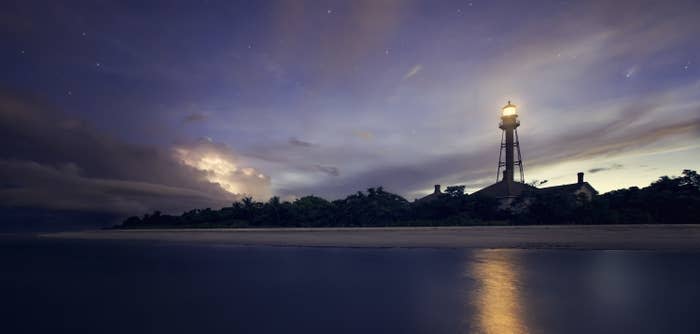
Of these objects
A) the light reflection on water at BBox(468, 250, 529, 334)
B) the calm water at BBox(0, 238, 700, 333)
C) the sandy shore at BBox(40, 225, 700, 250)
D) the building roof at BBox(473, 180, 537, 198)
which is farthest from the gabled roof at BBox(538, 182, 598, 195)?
the light reflection on water at BBox(468, 250, 529, 334)

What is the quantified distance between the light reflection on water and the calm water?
0.04 meters

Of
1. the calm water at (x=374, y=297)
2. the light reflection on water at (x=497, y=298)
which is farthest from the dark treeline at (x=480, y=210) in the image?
the light reflection on water at (x=497, y=298)

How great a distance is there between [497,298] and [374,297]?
408 centimetres

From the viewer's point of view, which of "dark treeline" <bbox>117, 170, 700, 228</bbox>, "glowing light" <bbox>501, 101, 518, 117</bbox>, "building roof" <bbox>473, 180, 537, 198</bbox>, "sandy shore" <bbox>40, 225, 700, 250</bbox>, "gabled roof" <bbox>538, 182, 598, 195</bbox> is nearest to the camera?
"sandy shore" <bbox>40, 225, 700, 250</bbox>

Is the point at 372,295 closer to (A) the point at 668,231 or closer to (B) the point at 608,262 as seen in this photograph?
(B) the point at 608,262

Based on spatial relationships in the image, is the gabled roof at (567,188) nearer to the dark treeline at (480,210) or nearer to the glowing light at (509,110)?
the dark treeline at (480,210)

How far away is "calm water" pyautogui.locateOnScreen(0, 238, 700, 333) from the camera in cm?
770

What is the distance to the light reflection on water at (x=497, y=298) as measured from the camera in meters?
7.24

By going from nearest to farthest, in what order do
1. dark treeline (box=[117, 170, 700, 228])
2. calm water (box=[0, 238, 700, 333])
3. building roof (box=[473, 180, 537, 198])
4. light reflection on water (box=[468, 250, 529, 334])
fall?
light reflection on water (box=[468, 250, 529, 334]) → calm water (box=[0, 238, 700, 333]) → dark treeline (box=[117, 170, 700, 228]) → building roof (box=[473, 180, 537, 198])

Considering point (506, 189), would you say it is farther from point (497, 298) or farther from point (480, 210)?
point (497, 298)

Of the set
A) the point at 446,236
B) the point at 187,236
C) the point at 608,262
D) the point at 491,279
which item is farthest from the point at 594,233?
the point at 187,236

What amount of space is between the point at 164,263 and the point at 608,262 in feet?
89.6

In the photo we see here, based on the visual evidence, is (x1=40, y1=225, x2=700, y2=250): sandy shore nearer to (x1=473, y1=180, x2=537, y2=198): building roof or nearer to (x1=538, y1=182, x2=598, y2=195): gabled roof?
(x1=538, y1=182, x2=598, y2=195): gabled roof

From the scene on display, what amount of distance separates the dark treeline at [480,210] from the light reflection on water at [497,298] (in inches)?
688
